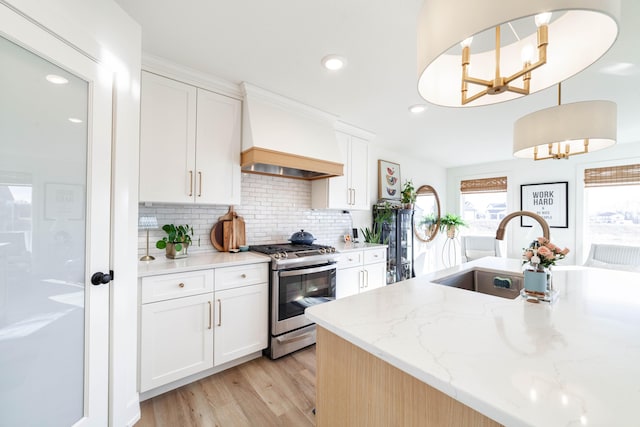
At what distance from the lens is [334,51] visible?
6.03 ft

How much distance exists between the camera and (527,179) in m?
4.79

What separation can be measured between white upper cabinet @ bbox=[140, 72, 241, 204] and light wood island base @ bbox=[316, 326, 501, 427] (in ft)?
5.41

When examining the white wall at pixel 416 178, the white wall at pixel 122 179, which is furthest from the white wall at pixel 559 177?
the white wall at pixel 122 179

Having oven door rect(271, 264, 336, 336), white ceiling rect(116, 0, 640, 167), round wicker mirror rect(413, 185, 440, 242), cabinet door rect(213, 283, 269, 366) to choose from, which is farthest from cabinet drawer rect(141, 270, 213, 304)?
round wicker mirror rect(413, 185, 440, 242)

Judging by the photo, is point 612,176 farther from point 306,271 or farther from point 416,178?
point 306,271

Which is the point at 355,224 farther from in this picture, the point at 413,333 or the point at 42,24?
the point at 42,24

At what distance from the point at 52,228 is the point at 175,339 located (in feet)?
3.55

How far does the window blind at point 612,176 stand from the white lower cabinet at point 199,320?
517cm

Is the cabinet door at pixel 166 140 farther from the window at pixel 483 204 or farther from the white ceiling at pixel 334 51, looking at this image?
the window at pixel 483 204

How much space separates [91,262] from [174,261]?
2.60 feet

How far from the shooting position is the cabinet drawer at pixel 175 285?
175 centimetres

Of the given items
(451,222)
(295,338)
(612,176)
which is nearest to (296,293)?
(295,338)

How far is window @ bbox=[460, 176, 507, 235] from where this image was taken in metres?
5.15

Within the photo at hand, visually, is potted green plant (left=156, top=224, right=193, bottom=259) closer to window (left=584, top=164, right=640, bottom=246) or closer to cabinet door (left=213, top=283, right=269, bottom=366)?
cabinet door (left=213, top=283, right=269, bottom=366)
